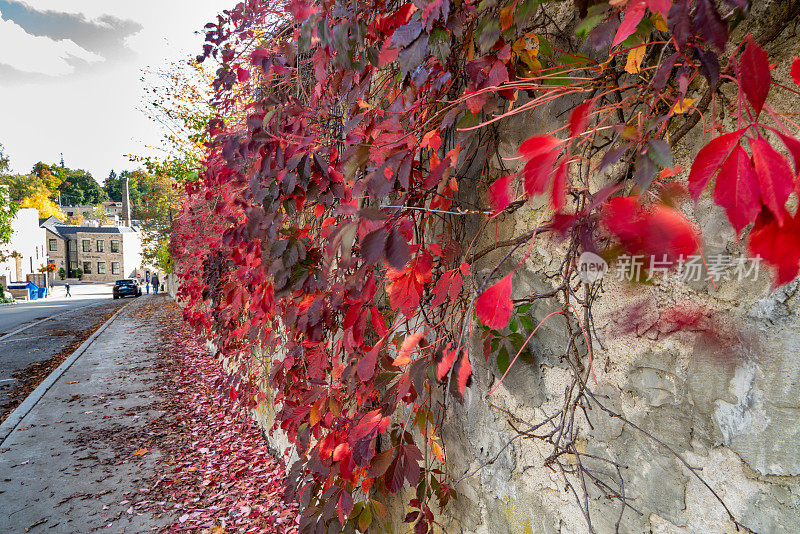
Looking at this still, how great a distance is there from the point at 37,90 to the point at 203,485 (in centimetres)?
3019

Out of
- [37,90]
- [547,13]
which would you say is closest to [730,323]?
[547,13]

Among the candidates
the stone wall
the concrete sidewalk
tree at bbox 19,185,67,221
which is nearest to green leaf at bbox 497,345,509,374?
the stone wall

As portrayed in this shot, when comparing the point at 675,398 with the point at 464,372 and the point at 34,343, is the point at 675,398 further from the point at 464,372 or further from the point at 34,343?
the point at 34,343

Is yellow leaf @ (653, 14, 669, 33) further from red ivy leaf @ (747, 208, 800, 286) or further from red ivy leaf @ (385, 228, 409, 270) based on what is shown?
red ivy leaf @ (385, 228, 409, 270)

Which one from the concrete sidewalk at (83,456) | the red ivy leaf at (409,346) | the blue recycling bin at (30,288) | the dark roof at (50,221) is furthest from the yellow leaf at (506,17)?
the dark roof at (50,221)

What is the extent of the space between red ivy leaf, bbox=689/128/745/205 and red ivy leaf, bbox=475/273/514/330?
0.38m

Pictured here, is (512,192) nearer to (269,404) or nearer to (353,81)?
(353,81)

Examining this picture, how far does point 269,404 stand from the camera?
13.8ft

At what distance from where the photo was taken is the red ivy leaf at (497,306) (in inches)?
33.2

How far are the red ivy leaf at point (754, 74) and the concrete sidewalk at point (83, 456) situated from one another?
3898 mm

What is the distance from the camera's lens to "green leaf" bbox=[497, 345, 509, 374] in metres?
1.19

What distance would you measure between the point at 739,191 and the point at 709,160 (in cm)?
5

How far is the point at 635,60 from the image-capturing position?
0.83 m

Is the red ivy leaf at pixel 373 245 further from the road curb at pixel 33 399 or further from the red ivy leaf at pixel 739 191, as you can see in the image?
the road curb at pixel 33 399
